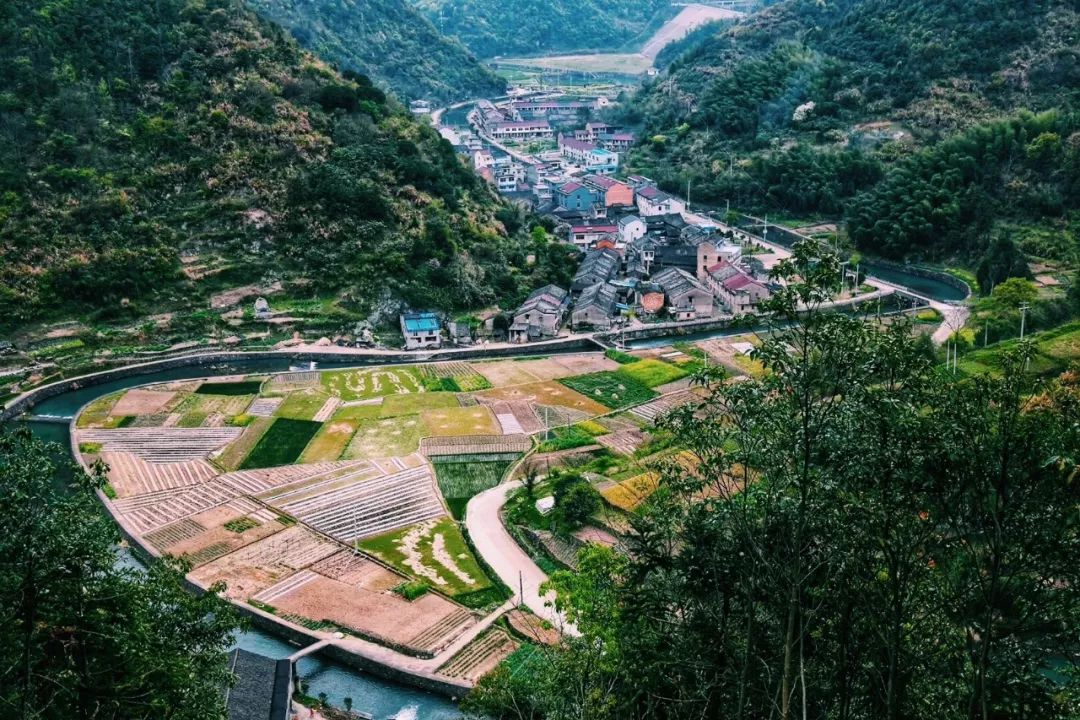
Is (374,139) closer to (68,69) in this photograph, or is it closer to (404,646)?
(68,69)

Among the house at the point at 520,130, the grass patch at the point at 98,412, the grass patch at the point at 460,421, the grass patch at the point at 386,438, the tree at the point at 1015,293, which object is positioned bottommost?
the grass patch at the point at 460,421

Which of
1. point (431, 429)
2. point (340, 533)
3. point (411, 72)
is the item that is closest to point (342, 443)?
point (431, 429)

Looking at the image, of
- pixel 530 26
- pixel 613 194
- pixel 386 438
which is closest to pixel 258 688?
pixel 386 438

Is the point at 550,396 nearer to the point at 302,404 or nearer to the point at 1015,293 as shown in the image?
the point at 302,404

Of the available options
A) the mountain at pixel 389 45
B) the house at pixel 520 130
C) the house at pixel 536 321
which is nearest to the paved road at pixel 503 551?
the house at pixel 536 321

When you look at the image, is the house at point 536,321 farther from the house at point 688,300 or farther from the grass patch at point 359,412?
the grass patch at point 359,412
